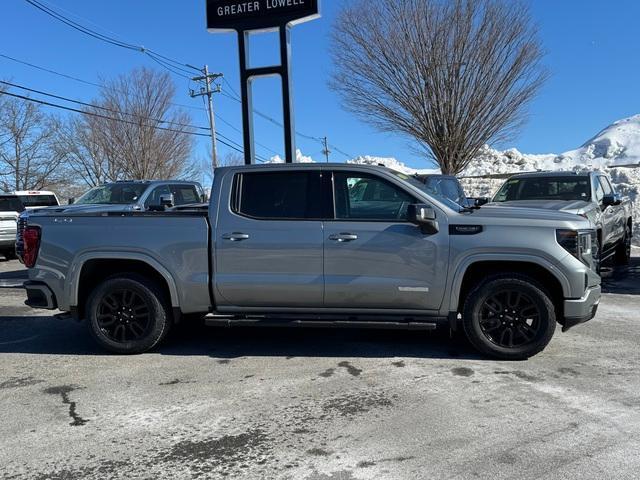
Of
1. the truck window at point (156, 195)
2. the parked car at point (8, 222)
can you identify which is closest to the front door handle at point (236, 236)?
the truck window at point (156, 195)

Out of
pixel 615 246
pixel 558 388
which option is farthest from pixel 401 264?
pixel 615 246

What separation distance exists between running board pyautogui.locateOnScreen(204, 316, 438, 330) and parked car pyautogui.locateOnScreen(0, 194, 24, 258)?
36.6ft

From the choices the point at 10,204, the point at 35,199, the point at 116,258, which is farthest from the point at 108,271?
the point at 35,199

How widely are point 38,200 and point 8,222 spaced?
3270 mm

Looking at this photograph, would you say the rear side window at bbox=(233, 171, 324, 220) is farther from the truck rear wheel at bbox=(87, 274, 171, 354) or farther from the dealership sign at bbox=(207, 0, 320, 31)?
the dealership sign at bbox=(207, 0, 320, 31)

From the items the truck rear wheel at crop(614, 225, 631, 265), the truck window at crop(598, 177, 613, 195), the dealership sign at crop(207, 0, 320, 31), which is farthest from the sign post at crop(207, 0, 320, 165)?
the truck rear wheel at crop(614, 225, 631, 265)

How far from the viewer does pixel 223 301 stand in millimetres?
5668

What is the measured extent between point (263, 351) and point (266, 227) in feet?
4.43

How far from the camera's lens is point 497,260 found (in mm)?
5258

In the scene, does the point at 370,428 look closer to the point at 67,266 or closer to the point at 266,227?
the point at 266,227

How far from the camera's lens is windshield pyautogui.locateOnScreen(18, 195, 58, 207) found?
684 inches

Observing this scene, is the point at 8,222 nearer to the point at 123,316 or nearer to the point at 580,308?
the point at 123,316

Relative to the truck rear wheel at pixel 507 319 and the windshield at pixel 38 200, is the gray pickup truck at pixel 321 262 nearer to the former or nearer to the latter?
the truck rear wheel at pixel 507 319

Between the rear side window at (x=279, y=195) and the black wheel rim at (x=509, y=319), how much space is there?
1834 mm
